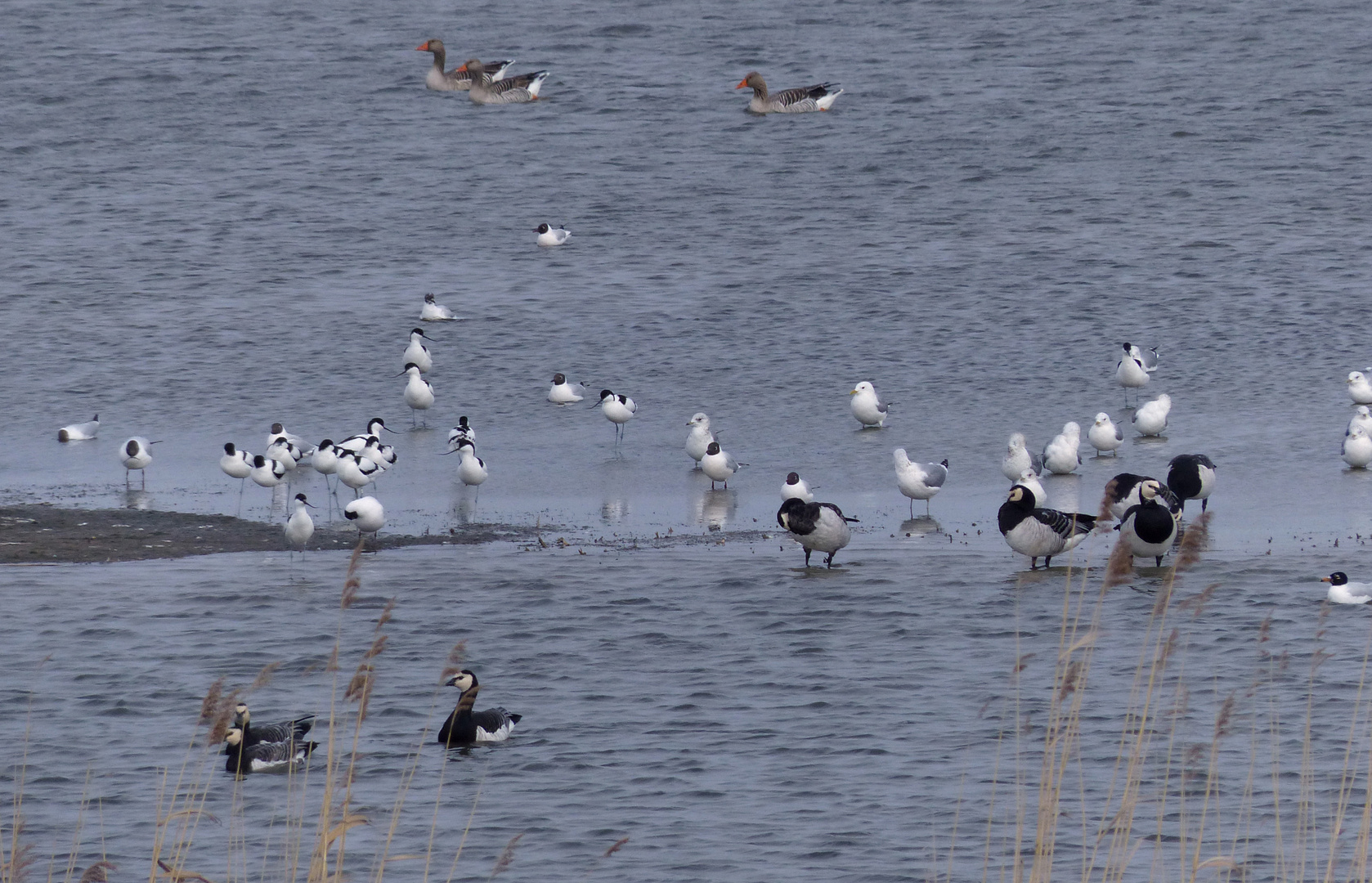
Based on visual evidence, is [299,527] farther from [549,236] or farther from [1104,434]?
[549,236]

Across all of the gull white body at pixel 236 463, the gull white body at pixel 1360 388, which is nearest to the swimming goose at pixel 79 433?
the gull white body at pixel 236 463

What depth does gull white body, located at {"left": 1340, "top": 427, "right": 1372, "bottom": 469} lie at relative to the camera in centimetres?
1925

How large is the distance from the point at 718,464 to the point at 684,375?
6039 mm

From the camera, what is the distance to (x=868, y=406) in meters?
22.1

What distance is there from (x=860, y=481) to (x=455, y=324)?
10.4 m

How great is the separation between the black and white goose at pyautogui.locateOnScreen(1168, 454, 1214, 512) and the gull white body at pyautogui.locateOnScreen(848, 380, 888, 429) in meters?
5.18

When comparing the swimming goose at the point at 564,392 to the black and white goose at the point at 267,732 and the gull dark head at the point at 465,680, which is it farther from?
the black and white goose at the point at 267,732

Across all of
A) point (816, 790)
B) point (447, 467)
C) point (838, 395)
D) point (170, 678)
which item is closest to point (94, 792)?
point (170, 678)

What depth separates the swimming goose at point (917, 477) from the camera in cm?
1811

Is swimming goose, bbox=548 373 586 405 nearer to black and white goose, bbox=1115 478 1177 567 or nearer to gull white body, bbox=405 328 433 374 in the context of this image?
gull white body, bbox=405 328 433 374

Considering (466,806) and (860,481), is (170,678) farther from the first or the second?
(860,481)

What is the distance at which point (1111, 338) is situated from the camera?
26.5m

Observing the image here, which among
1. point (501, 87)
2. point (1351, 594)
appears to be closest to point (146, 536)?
point (1351, 594)

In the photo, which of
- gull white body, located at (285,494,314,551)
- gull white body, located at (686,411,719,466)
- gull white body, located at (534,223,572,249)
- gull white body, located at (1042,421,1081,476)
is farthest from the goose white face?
gull white body, located at (534,223,572,249)
